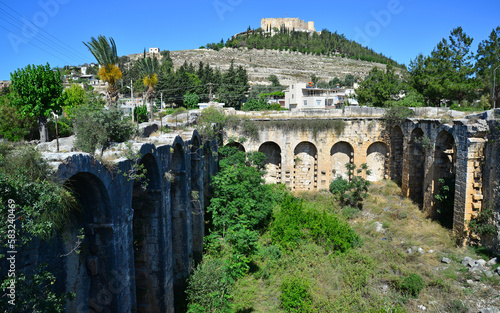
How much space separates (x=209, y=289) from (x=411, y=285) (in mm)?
5692

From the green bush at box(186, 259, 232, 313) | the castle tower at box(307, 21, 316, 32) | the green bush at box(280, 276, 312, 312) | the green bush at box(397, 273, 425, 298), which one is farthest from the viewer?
the castle tower at box(307, 21, 316, 32)

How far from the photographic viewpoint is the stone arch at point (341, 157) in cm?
2023

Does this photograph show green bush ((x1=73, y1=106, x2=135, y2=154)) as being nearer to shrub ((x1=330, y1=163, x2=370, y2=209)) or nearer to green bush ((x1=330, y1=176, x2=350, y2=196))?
shrub ((x1=330, y1=163, x2=370, y2=209))

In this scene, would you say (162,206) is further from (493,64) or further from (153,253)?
(493,64)

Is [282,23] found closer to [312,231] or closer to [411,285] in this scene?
[312,231]

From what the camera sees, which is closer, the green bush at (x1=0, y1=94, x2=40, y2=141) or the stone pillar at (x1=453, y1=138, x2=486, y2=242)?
the stone pillar at (x1=453, y1=138, x2=486, y2=242)

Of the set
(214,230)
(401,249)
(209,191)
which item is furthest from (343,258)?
(209,191)

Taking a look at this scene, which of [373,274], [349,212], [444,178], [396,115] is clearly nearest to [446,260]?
[373,274]

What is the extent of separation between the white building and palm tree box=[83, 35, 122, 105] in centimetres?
2593

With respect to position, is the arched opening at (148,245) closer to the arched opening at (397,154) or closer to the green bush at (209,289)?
the green bush at (209,289)

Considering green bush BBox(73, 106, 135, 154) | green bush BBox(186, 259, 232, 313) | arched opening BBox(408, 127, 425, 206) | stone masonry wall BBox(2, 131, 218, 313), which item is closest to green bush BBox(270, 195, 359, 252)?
green bush BBox(186, 259, 232, 313)

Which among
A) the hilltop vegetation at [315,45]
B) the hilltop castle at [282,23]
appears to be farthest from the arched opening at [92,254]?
the hilltop castle at [282,23]

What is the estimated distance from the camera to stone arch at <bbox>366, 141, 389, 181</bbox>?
20141 mm

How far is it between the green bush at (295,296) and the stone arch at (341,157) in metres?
11.3
